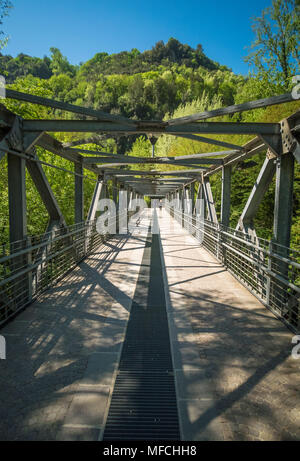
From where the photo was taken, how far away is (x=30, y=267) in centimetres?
464

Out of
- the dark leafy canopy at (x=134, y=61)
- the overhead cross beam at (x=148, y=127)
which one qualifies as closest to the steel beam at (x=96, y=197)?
the overhead cross beam at (x=148, y=127)

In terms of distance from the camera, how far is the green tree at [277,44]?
1739 centimetres

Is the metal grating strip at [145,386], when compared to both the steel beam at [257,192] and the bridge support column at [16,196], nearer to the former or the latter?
the bridge support column at [16,196]

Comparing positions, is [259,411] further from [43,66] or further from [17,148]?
[43,66]

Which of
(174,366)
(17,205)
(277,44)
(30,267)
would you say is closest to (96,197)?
(17,205)

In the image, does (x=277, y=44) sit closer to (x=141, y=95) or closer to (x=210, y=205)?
(x=210, y=205)

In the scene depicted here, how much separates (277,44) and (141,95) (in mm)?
54850

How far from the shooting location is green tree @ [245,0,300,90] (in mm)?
17391

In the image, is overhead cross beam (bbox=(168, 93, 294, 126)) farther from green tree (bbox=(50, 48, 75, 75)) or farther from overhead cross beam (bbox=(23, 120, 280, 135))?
green tree (bbox=(50, 48, 75, 75))

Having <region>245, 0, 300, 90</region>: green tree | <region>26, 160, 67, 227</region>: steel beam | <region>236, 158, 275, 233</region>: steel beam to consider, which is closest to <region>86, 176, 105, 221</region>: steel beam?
<region>26, 160, 67, 227</region>: steel beam

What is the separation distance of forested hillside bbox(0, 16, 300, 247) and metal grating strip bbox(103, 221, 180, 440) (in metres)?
3.85

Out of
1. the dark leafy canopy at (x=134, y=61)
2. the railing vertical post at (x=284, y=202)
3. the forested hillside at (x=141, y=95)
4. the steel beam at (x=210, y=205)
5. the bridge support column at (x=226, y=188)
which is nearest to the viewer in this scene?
the railing vertical post at (x=284, y=202)

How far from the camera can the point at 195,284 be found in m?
6.12

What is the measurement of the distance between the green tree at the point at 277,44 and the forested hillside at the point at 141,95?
0.59 meters
